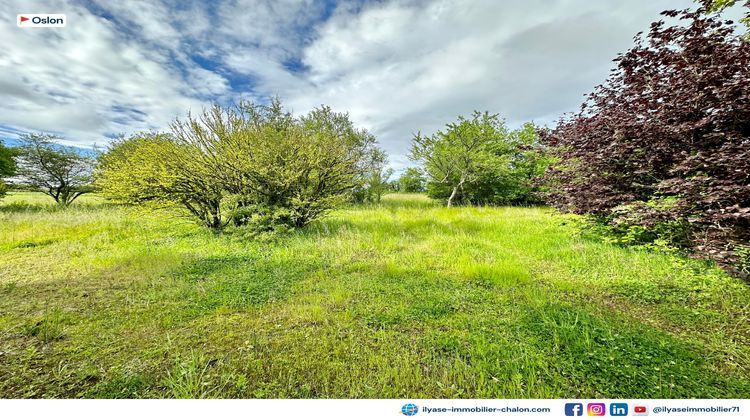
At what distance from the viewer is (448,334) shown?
2.49 metres

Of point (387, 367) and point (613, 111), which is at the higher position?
point (613, 111)

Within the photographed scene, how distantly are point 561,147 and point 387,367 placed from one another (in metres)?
6.65

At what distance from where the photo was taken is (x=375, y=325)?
8.84ft

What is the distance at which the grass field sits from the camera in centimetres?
188

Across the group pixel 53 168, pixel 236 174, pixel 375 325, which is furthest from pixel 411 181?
pixel 53 168

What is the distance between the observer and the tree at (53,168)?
15.7 metres

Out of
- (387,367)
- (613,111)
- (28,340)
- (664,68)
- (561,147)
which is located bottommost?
(387,367)

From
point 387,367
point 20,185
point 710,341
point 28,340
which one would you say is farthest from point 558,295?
point 20,185

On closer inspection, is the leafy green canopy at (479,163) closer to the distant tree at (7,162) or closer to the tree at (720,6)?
the tree at (720,6)
